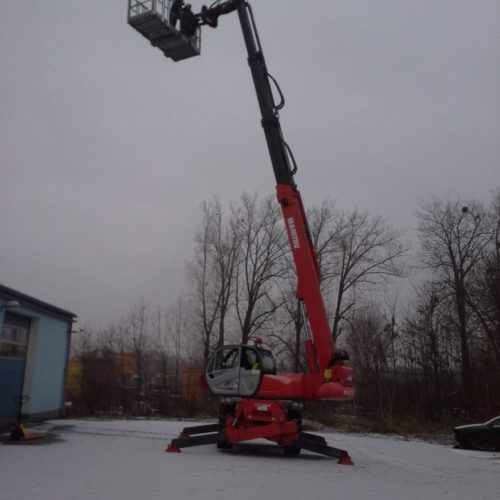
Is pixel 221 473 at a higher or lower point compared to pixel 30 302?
lower

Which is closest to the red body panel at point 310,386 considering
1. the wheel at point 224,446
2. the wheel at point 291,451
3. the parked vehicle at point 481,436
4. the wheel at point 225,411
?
the wheel at point 225,411

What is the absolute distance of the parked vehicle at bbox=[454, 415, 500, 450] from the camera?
1443 centimetres

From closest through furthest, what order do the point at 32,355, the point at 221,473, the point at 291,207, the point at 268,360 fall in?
the point at 221,473 < the point at 291,207 < the point at 268,360 < the point at 32,355

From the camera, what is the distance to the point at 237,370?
1121 cm

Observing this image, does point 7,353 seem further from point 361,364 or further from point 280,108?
point 361,364

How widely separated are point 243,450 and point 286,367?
21432 mm

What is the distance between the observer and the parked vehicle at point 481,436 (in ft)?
47.3

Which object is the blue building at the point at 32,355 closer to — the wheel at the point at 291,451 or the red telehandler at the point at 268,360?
the red telehandler at the point at 268,360

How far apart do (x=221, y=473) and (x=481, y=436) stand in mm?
9871

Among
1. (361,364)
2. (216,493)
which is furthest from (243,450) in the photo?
(361,364)

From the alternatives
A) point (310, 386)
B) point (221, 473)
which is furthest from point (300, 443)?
point (221, 473)

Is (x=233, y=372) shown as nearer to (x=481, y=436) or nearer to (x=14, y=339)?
(x=481, y=436)

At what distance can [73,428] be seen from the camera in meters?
15.6

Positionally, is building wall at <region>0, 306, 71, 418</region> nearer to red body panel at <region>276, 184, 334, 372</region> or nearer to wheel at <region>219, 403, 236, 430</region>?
wheel at <region>219, 403, 236, 430</region>
